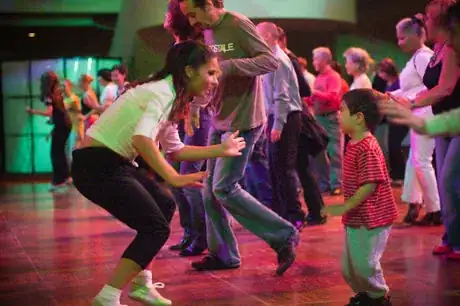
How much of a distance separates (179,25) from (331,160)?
530 centimetres

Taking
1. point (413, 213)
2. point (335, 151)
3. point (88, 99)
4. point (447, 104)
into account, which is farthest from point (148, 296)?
point (88, 99)

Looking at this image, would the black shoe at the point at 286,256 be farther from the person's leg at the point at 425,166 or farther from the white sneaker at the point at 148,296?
the person's leg at the point at 425,166

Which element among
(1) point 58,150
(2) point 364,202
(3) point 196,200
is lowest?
(1) point 58,150

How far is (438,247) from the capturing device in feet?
18.8

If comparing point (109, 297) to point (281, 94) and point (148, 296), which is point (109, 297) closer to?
point (148, 296)

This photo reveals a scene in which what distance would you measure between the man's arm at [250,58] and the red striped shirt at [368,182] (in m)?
1.08

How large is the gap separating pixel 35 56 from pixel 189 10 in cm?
1302

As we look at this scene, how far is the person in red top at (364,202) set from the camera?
3977 millimetres

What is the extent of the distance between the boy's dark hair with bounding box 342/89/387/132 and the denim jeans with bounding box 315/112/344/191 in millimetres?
5858

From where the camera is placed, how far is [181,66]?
13.2ft

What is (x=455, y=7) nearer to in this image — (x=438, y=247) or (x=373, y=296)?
(x=373, y=296)

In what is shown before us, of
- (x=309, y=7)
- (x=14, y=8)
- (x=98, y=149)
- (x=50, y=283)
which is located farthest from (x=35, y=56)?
(x=98, y=149)

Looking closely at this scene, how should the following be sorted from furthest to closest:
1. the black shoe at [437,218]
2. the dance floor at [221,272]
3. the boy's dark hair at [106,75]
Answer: the boy's dark hair at [106,75] → the black shoe at [437,218] → the dance floor at [221,272]

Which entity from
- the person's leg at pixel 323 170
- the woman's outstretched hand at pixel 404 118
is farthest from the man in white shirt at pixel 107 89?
the woman's outstretched hand at pixel 404 118
